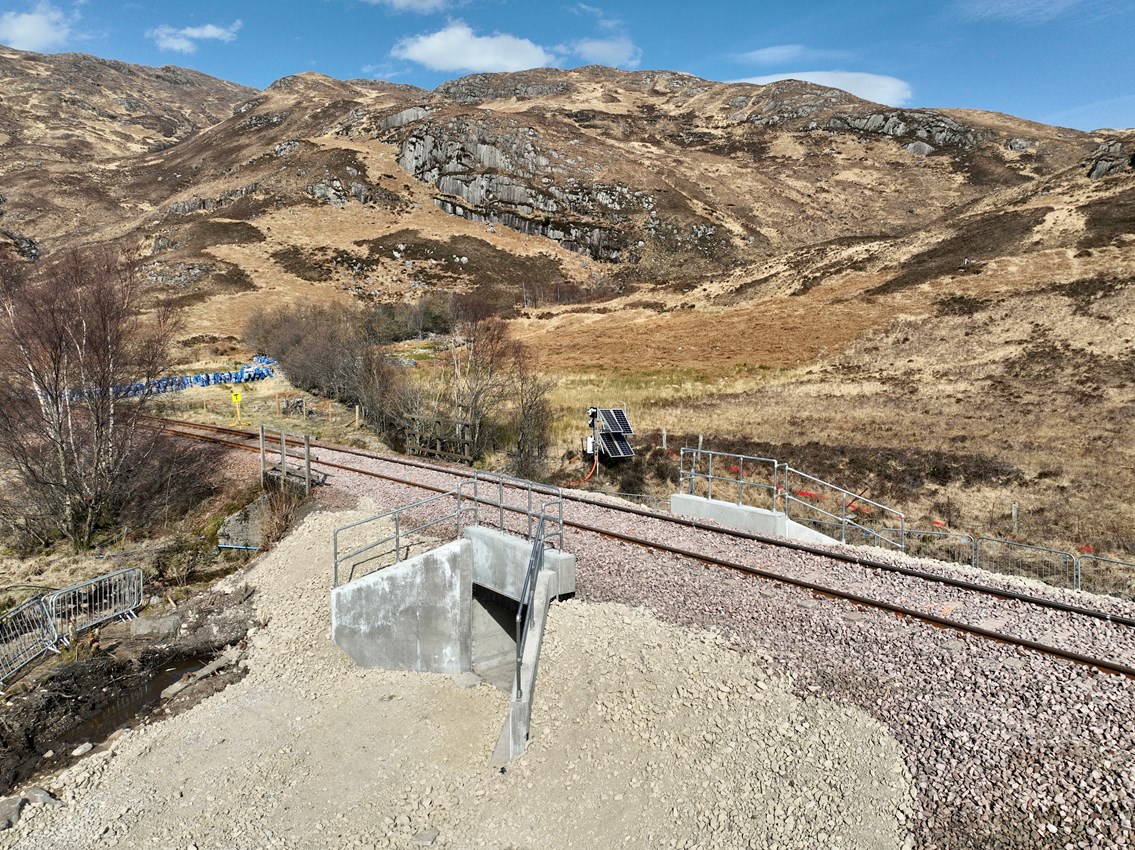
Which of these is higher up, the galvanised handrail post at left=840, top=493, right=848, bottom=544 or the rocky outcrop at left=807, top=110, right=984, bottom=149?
the rocky outcrop at left=807, top=110, right=984, bottom=149

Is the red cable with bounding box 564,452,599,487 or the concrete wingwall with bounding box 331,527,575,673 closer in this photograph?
the concrete wingwall with bounding box 331,527,575,673

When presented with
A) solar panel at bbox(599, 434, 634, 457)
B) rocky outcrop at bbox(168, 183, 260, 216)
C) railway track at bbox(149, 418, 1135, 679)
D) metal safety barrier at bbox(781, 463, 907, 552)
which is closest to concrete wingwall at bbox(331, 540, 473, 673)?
railway track at bbox(149, 418, 1135, 679)

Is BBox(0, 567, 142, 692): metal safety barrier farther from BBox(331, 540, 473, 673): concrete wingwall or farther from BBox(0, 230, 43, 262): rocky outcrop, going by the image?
BBox(0, 230, 43, 262): rocky outcrop

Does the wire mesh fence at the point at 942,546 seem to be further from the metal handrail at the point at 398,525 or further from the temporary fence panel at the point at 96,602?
the temporary fence panel at the point at 96,602

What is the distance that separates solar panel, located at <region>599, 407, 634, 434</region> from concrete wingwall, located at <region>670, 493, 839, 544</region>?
860cm

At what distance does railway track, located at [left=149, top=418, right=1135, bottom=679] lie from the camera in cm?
929

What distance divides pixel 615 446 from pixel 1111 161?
207 feet

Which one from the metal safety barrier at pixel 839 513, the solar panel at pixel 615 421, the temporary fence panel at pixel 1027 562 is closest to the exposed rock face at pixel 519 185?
the solar panel at pixel 615 421

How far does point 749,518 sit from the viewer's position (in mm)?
16109

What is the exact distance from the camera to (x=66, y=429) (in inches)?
734

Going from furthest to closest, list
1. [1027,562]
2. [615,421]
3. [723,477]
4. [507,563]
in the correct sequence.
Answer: [615,421]
[723,477]
[1027,562]
[507,563]

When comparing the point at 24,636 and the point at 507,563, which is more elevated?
the point at 507,563

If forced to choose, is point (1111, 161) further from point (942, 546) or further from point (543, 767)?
point (543, 767)

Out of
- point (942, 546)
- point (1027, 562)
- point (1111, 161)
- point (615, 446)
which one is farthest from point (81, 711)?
point (1111, 161)
